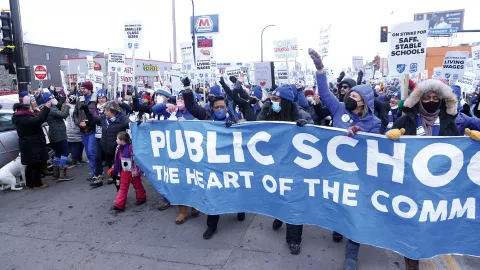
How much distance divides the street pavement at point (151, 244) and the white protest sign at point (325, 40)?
5442 mm

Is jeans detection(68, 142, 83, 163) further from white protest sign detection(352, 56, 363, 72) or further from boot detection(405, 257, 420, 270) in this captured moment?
white protest sign detection(352, 56, 363, 72)

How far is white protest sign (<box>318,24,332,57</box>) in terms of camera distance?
8.34 metres

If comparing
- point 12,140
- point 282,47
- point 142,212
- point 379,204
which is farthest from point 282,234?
point 282,47

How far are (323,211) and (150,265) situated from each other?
201 centimetres

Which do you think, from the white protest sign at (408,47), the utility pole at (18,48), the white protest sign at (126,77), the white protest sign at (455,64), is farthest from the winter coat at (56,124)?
the white protest sign at (455,64)

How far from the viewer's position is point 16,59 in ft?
31.0

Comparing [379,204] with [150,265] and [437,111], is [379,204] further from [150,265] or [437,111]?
[150,265]

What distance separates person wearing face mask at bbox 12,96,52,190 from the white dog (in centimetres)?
19

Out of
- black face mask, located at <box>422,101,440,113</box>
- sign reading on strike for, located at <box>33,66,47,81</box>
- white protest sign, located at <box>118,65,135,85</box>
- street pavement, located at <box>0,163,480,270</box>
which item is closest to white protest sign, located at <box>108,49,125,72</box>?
white protest sign, located at <box>118,65,135,85</box>

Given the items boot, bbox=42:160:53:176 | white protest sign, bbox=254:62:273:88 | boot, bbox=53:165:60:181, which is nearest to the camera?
boot, bbox=53:165:60:181

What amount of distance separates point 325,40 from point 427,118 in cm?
575

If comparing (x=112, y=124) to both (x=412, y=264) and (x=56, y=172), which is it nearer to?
(x=56, y=172)

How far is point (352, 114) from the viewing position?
369 cm

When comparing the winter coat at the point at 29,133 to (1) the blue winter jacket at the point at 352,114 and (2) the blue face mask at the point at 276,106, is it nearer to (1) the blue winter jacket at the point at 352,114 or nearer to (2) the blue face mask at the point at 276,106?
(2) the blue face mask at the point at 276,106
